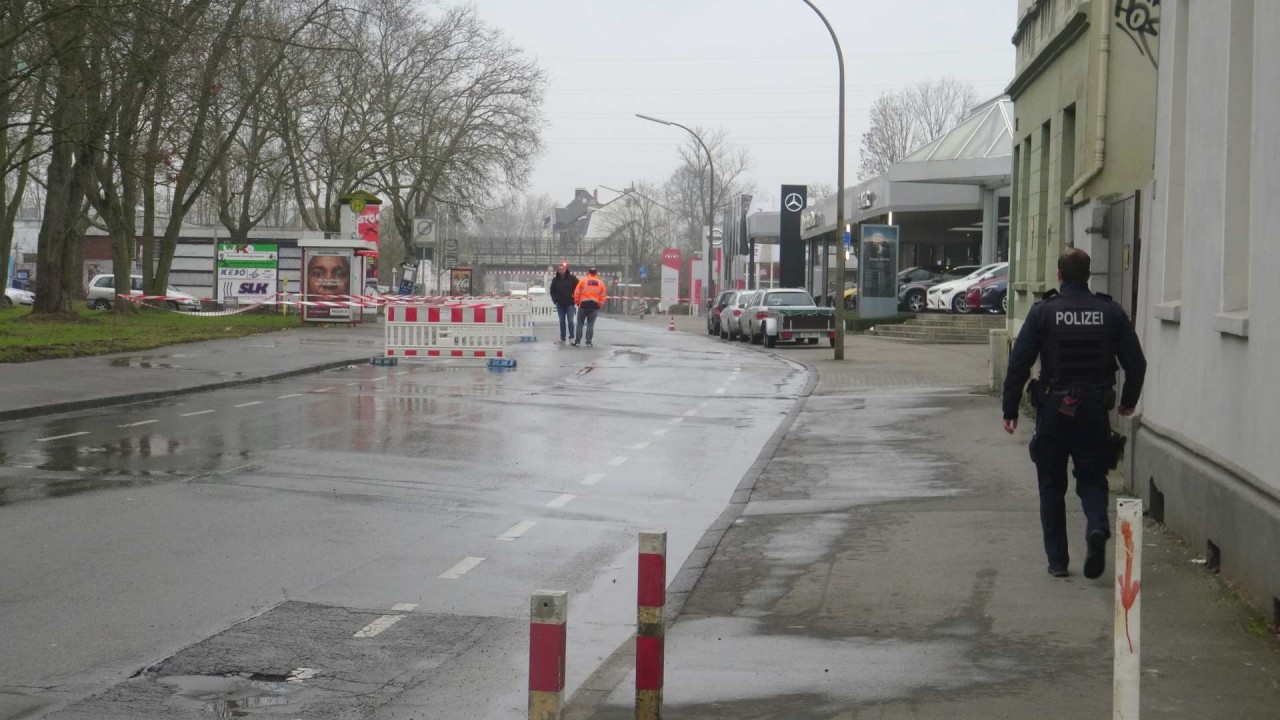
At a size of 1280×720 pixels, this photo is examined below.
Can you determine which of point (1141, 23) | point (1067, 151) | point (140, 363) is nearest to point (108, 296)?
point (140, 363)

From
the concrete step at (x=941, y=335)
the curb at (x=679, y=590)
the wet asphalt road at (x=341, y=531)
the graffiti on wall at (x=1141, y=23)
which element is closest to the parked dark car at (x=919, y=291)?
the concrete step at (x=941, y=335)

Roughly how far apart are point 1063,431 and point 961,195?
4299cm

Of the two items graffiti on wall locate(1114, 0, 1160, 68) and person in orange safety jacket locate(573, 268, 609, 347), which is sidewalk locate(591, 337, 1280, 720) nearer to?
graffiti on wall locate(1114, 0, 1160, 68)

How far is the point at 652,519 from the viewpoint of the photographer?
1091 centimetres

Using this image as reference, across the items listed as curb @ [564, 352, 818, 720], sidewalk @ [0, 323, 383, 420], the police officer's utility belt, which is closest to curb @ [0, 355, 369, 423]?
sidewalk @ [0, 323, 383, 420]

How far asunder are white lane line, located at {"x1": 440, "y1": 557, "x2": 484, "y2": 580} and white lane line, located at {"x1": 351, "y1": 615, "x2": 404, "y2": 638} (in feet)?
3.45

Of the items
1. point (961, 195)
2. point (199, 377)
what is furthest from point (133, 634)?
point (961, 195)

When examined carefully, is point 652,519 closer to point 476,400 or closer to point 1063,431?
point 1063,431

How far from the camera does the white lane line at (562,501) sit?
11.4 meters

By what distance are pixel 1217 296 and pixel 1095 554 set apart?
1944 mm

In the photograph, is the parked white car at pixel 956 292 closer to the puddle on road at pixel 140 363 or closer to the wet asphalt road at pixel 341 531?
the wet asphalt road at pixel 341 531

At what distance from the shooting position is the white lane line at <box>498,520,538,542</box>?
389 inches

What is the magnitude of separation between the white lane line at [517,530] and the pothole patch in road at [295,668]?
2.35 metres

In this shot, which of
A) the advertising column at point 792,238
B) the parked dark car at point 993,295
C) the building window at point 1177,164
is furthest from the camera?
the advertising column at point 792,238
